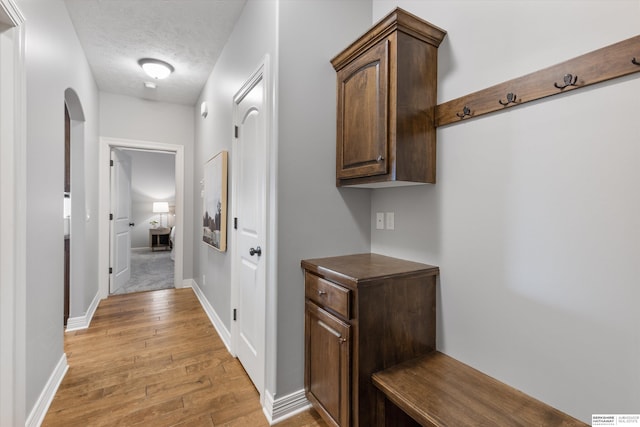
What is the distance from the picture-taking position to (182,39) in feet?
8.89

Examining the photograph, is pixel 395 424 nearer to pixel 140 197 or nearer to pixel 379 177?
pixel 379 177

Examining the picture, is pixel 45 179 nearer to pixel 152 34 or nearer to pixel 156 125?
pixel 152 34

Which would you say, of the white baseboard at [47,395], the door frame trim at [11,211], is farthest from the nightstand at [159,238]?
the door frame trim at [11,211]

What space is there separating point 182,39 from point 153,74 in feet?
2.43

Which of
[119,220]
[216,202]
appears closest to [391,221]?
[216,202]

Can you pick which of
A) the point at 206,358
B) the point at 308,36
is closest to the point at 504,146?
the point at 308,36

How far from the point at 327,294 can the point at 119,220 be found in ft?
13.2

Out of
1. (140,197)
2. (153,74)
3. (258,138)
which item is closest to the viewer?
(258,138)

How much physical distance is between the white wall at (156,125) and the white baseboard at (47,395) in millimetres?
2340

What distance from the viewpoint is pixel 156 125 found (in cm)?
416

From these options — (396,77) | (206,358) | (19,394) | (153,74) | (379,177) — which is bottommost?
(206,358)

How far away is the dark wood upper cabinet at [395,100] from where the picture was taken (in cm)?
138

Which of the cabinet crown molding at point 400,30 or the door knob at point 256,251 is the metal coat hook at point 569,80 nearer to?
the cabinet crown molding at point 400,30

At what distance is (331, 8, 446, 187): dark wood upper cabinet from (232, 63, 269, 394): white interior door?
587mm
